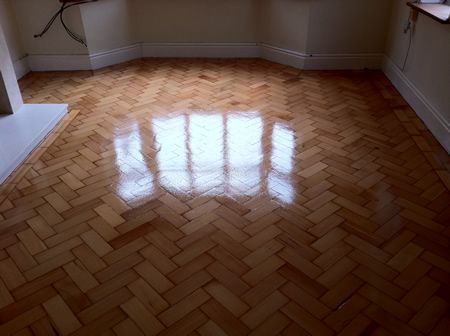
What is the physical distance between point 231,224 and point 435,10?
2014 millimetres

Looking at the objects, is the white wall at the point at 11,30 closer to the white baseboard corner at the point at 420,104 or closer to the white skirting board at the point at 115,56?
the white skirting board at the point at 115,56

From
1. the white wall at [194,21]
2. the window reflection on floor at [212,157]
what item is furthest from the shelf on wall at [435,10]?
the white wall at [194,21]

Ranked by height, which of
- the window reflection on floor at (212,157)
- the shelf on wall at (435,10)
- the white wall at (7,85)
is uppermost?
the shelf on wall at (435,10)

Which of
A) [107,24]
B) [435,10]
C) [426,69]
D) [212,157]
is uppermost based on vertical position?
[435,10]

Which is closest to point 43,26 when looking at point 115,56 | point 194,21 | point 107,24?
point 107,24

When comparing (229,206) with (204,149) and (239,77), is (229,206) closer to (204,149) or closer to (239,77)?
(204,149)

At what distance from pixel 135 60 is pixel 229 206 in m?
2.59

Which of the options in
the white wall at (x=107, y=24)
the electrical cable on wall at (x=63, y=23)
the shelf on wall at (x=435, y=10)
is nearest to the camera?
the shelf on wall at (x=435, y=10)

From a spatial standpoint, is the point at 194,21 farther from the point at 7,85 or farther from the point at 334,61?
the point at 7,85

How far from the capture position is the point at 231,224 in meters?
1.75

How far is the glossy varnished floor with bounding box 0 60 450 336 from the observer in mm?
1352

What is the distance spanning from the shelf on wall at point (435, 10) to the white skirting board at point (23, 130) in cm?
247

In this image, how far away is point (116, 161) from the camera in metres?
2.22

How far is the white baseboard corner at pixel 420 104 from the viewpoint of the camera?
237 cm
